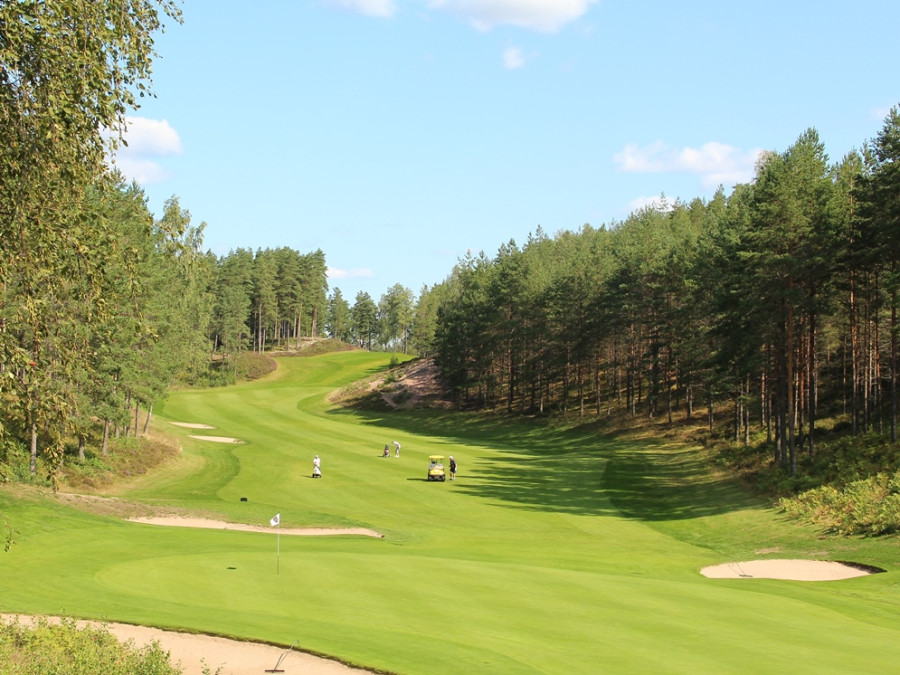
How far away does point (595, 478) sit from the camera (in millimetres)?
53250

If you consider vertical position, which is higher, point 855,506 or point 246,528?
point 855,506

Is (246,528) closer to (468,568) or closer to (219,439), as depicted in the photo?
(468,568)

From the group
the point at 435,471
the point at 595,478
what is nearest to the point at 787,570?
the point at 595,478

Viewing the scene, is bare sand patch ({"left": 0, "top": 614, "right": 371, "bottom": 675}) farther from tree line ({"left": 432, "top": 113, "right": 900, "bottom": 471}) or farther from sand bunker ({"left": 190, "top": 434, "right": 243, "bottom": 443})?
sand bunker ({"left": 190, "top": 434, "right": 243, "bottom": 443})

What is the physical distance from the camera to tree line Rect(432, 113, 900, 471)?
43.3 metres

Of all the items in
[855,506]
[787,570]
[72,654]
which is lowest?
[787,570]

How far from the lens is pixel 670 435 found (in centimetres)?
6844

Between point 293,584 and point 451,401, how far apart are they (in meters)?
85.0

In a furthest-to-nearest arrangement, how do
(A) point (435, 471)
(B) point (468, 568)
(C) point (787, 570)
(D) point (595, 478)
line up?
(D) point (595, 478) < (A) point (435, 471) < (C) point (787, 570) < (B) point (468, 568)

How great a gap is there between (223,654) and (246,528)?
20546 mm

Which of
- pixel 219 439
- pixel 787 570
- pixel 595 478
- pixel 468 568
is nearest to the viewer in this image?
pixel 468 568

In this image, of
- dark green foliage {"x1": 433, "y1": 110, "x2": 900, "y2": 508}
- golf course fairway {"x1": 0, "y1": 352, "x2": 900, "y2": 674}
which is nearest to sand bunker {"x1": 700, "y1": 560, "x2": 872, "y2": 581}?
golf course fairway {"x1": 0, "y1": 352, "x2": 900, "y2": 674}

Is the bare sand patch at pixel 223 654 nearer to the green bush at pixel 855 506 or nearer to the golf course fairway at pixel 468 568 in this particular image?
the golf course fairway at pixel 468 568

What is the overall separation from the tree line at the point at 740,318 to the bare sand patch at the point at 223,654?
3473 cm
